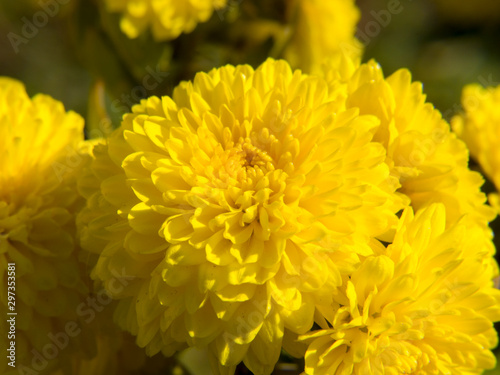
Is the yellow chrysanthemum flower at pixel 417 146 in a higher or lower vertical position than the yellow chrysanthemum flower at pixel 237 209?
higher

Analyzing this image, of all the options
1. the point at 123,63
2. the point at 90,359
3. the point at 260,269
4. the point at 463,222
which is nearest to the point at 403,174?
the point at 463,222

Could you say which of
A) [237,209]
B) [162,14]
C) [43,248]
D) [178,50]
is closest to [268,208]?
[237,209]

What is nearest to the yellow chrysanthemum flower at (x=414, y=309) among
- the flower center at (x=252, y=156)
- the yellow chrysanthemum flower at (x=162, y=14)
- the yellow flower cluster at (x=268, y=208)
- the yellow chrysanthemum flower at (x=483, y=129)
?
the yellow flower cluster at (x=268, y=208)

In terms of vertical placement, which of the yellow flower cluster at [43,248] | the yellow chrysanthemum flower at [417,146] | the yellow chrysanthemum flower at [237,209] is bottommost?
the yellow flower cluster at [43,248]

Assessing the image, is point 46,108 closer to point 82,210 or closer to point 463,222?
point 82,210

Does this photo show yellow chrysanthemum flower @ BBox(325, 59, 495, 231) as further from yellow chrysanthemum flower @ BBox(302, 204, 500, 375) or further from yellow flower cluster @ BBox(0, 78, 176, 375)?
yellow flower cluster @ BBox(0, 78, 176, 375)

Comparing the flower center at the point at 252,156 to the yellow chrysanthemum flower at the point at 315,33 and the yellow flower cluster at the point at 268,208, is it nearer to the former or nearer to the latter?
the yellow flower cluster at the point at 268,208
